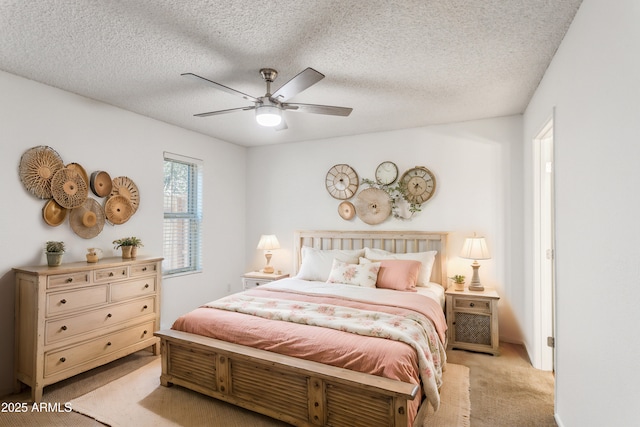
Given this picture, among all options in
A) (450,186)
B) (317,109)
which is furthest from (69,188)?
(450,186)

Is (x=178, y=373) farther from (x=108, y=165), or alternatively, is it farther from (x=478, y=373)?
(x=478, y=373)

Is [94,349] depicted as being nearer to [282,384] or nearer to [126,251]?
[126,251]

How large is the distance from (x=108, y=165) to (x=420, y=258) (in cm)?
352

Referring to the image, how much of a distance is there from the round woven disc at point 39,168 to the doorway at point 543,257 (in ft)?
14.3

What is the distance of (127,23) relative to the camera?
203cm

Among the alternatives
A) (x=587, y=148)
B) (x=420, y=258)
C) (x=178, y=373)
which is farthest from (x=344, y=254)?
(x=587, y=148)

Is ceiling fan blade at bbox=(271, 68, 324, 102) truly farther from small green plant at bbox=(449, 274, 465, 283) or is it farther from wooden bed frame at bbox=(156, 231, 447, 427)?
small green plant at bbox=(449, 274, 465, 283)

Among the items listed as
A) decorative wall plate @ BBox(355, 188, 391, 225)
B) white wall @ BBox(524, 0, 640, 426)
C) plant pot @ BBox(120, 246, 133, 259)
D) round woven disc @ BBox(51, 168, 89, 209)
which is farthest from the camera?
decorative wall plate @ BBox(355, 188, 391, 225)

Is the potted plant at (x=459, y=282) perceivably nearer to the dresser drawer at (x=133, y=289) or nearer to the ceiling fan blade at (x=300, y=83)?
the ceiling fan blade at (x=300, y=83)

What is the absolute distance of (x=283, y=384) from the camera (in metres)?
2.23

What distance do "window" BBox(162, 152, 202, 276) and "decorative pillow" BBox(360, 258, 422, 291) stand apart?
2.54 metres

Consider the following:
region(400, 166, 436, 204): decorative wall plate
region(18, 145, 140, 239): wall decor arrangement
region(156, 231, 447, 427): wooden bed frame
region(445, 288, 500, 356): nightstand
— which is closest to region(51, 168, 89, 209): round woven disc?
region(18, 145, 140, 239): wall decor arrangement

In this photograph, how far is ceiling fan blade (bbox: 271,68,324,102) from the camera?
2.08m

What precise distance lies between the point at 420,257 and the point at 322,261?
3.80 ft
